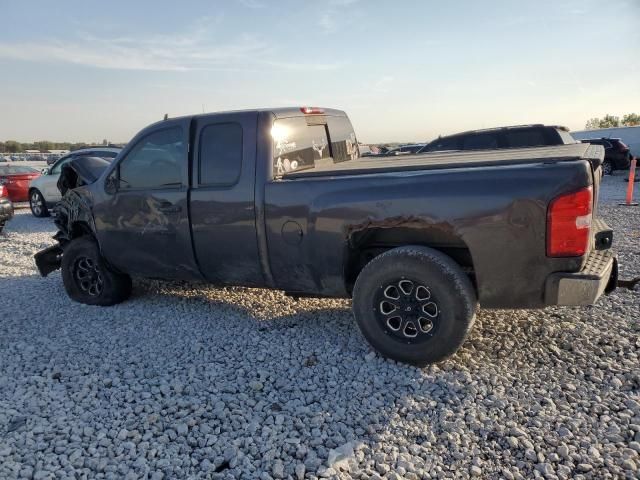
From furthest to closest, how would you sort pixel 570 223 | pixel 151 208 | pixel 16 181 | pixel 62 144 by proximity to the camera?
pixel 62 144 → pixel 16 181 → pixel 151 208 → pixel 570 223

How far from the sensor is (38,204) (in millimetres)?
13156

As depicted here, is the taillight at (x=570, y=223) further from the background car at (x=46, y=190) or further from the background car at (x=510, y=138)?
the background car at (x=46, y=190)

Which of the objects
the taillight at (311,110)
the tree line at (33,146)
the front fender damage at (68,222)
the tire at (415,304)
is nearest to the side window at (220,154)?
the taillight at (311,110)

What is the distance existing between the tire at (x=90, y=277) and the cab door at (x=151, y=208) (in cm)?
25

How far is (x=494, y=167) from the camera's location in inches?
131

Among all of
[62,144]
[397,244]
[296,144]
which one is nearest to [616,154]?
[296,144]

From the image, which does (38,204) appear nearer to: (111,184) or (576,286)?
(111,184)

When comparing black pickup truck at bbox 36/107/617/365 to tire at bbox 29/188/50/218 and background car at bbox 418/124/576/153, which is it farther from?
tire at bbox 29/188/50/218

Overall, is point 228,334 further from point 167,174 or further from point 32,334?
point 32,334

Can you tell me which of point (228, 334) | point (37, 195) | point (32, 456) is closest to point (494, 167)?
point (228, 334)

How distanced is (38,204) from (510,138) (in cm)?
1222

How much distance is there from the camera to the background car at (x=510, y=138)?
422 inches

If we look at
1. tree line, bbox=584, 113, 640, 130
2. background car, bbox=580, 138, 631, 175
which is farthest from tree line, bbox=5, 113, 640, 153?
background car, bbox=580, 138, 631, 175

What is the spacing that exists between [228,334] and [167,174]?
1.64 meters
